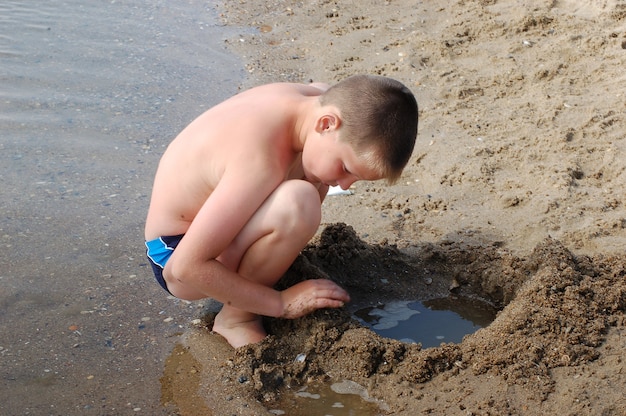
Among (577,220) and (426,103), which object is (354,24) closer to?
(426,103)

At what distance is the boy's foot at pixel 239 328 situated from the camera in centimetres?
313

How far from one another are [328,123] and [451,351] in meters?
0.97

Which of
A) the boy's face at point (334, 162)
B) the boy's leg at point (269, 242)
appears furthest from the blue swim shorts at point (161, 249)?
the boy's face at point (334, 162)

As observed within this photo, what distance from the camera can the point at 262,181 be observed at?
2904 millimetres

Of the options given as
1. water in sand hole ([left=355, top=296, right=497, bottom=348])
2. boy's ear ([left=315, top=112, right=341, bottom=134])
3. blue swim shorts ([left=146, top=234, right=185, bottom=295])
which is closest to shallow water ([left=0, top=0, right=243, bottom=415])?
blue swim shorts ([left=146, top=234, right=185, bottom=295])

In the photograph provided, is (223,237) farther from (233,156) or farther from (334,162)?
(334,162)

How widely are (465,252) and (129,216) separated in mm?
1726

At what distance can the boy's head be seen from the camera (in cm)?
285

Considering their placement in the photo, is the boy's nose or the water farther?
the boy's nose

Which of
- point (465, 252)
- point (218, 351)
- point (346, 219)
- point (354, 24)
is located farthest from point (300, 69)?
point (218, 351)

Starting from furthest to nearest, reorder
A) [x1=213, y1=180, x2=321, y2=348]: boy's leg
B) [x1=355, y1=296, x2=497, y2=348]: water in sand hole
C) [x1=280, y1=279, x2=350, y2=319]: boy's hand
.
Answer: [x1=355, y1=296, x2=497, y2=348]: water in sand hole, [x1=280, y1=279, x2=350, y2=319]: boy's hand, [x1=213, y1=180, x2=321, y2=348]: boy's leg

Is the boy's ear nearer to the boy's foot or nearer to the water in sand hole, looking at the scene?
the boy's foot

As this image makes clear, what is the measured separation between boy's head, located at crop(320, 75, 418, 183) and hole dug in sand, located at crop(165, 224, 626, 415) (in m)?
0.69

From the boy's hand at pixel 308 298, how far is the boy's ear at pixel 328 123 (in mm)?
641
